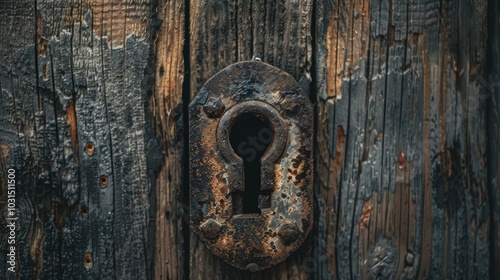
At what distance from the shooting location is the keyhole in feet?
3.63

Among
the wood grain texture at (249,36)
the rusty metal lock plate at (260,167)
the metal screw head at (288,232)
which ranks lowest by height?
the metal screw head at (288,232)

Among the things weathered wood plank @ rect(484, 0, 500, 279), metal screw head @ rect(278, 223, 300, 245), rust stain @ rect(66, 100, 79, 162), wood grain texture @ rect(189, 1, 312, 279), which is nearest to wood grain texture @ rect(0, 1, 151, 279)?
rust stain @ rect(66, 100, 79, 162)

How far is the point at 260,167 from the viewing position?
1.08 m

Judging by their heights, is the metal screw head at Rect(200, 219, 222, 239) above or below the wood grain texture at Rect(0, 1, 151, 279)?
below

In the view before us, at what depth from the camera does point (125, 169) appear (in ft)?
3.68

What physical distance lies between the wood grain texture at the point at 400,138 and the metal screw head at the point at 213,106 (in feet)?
0.67

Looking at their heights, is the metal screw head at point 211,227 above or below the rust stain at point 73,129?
below

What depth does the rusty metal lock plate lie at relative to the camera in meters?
1.08

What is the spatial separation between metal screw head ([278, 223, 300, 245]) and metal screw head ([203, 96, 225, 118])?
0.26 meters

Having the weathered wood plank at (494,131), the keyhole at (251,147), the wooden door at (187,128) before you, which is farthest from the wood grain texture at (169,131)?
the weathered wood plank at (494,131)

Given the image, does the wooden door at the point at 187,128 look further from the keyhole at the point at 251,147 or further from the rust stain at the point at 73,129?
the keyhole at the point at 251,147

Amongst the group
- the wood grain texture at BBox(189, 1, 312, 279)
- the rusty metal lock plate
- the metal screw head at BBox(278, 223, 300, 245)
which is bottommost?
the metal screw head at BBox(278, 223, 300, 245)

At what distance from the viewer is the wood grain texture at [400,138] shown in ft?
3.69

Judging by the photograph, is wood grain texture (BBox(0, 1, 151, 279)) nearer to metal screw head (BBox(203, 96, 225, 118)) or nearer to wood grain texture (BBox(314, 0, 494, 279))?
metal screw head (BBox(203, 96, 225, 118))
